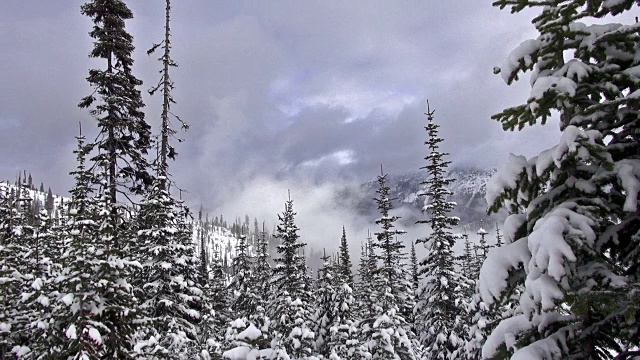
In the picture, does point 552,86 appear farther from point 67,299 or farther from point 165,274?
point 165,274

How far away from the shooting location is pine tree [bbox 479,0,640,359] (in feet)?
12.6

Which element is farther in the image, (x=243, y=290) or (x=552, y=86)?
(x=243, y=290)

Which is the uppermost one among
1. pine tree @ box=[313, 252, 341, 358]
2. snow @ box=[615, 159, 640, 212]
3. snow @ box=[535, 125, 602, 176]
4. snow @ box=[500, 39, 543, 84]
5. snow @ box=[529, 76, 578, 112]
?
snow @ box=[500, 39, 543, 84]

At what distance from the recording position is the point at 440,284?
24703 mm

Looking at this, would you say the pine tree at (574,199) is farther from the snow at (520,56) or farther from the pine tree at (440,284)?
the pine tree at (440,284)

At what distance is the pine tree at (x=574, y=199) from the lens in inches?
152

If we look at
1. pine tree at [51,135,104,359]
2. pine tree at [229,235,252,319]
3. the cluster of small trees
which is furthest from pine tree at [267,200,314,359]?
pine tree at [51,135,104,359]

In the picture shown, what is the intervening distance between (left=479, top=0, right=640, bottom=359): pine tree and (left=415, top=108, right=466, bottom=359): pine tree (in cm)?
2029

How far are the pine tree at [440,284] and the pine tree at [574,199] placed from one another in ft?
66.6

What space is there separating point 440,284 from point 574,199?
21875 mm

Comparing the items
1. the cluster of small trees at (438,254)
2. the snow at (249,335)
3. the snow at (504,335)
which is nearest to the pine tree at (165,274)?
the cluster of small trees at (438,254)

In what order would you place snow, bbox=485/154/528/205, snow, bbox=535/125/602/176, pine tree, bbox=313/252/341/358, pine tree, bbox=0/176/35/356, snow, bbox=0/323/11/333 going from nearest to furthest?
snow, bbox=535/125/602/176, snow, bbox=485/154/528/205, snow, bbox=0/323/11/333, pine tree, bbox=0/176/35/356, pine tree, bbox=313/252/341/358

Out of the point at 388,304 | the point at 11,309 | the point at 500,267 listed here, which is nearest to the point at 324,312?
the point at 388,304

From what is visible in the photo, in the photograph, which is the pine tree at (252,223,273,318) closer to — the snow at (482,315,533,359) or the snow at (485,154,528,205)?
the snow at (482,315,533,359)
